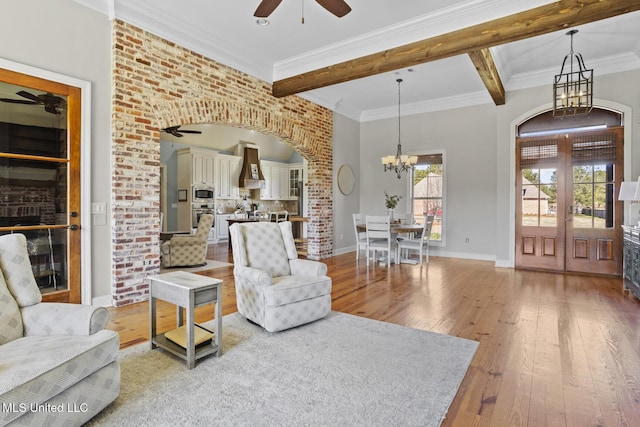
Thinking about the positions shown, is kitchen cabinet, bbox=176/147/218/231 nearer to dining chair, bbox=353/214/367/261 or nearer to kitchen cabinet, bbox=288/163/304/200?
kitchen cabinet, bbox=288/163/304/200

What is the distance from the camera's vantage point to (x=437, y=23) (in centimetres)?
406

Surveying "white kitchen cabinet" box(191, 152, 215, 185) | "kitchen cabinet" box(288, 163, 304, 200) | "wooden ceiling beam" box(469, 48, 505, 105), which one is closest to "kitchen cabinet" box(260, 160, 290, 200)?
"kitchen cabinet" box(288, 163, 304, 200)

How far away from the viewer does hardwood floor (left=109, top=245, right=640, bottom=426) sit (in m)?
1.95

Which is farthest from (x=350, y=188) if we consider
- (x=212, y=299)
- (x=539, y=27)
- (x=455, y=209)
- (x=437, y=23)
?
(x=212, y=299)

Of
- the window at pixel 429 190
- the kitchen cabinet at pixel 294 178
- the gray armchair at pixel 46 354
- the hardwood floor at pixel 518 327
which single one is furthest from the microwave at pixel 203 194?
the gray armchair at pixel 46 354

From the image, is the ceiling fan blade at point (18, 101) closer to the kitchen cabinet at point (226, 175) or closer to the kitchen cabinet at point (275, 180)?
the kitchen cabinet at point (226, 175)

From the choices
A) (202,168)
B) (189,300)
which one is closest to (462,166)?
(189,300)

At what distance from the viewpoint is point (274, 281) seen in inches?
126

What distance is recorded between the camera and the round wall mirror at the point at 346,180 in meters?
7.59

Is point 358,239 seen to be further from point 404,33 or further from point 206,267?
point 404,33

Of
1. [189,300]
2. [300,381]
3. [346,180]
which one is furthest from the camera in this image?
[346,180]

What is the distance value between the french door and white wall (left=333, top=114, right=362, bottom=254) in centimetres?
342

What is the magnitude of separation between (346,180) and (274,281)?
495 cm

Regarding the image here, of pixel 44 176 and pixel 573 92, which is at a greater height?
pixel 573 92
